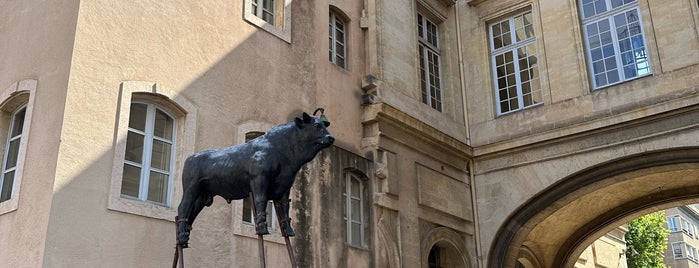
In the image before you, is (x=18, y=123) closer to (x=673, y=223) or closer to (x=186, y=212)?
(x=186, y=212)

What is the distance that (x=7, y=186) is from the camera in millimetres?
7531

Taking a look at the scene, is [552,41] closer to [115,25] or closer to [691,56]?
[691,56]

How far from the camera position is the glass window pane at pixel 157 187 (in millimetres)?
7699


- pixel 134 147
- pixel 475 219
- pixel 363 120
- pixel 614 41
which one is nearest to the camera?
pixel 134 147

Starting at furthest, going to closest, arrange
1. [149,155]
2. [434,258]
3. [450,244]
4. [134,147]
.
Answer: [434,258]
[450,244]
[149,155]
[134,147]

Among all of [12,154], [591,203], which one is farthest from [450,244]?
[12,154]

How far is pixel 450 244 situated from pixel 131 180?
6425mm

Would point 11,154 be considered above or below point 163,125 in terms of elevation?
below

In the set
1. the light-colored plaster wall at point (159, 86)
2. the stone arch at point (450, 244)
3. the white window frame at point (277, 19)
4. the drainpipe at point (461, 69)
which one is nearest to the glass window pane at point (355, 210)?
the stone arch at point (450, 244)

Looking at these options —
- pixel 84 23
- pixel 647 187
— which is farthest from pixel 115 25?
pixel 647 187

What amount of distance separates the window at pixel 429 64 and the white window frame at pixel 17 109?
7175 mm

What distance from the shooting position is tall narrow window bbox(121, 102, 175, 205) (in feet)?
24.8

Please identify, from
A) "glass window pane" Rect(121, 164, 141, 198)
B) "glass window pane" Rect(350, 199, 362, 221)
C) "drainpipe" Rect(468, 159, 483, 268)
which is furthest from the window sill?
"drainpipe" Rect(468, 159, 483, 268)

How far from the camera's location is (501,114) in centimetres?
1321
